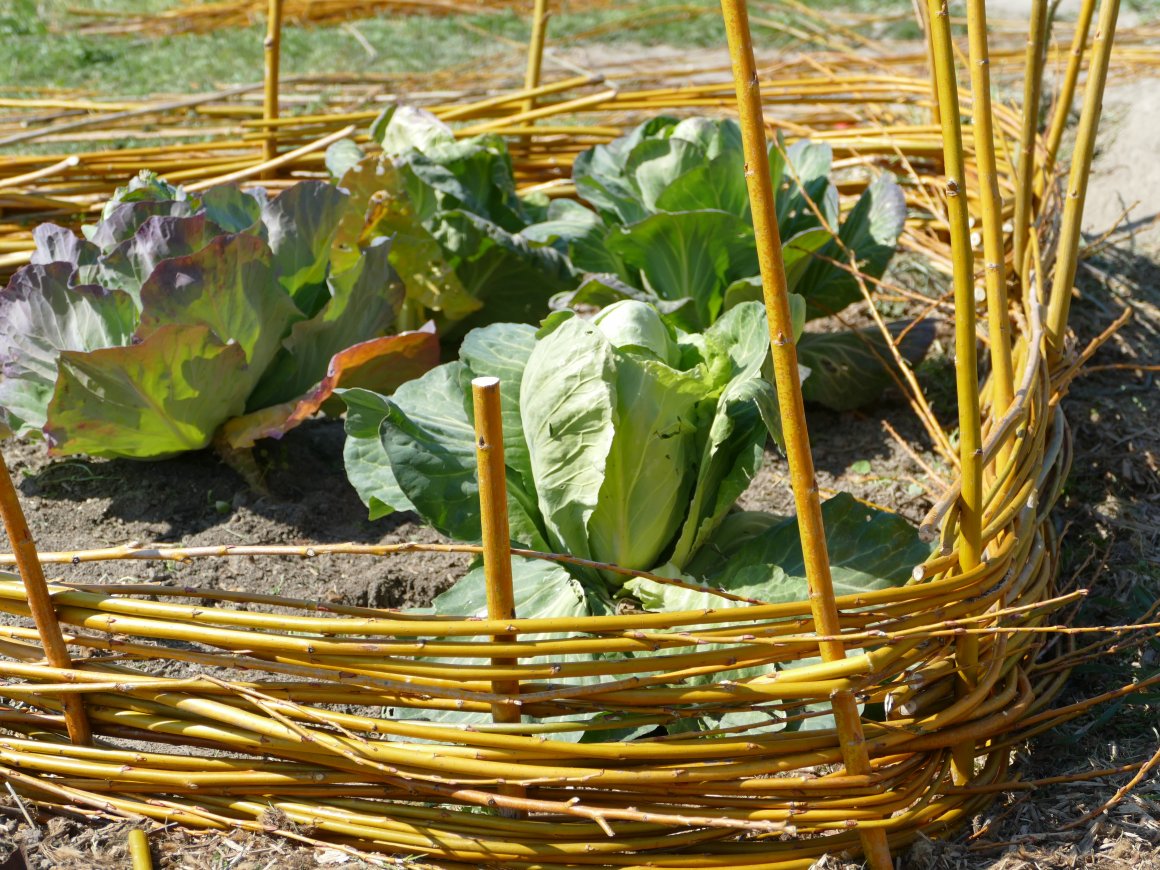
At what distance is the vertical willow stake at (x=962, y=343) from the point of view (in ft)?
4.01

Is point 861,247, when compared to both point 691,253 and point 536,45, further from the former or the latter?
point 536,45

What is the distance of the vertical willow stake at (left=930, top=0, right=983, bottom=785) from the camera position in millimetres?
1224

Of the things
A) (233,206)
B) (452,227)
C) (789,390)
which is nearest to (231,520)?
(233,206)

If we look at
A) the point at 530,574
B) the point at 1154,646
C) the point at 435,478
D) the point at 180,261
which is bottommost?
the point at 1154,646

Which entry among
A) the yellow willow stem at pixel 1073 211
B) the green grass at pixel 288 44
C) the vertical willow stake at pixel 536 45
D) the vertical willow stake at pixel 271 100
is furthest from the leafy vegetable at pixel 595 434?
the green grass at pixel 288 44

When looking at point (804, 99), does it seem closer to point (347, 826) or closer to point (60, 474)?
point (60, 474)

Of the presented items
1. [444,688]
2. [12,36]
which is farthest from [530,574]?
[12,36]

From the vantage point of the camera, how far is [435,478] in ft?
5.60

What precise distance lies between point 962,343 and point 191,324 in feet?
4.05

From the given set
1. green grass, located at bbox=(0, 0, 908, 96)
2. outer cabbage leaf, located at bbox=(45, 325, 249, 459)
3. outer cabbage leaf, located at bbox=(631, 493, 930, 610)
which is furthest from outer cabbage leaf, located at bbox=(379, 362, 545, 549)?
green grass, located at bbox=(0, 0, 908, 96)

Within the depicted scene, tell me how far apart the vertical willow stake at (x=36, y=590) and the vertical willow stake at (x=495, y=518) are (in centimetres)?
56

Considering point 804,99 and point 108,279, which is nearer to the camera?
point 108,279

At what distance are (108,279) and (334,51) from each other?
4078 millimetres

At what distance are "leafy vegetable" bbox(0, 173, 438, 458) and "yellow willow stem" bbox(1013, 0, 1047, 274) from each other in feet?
3.95
